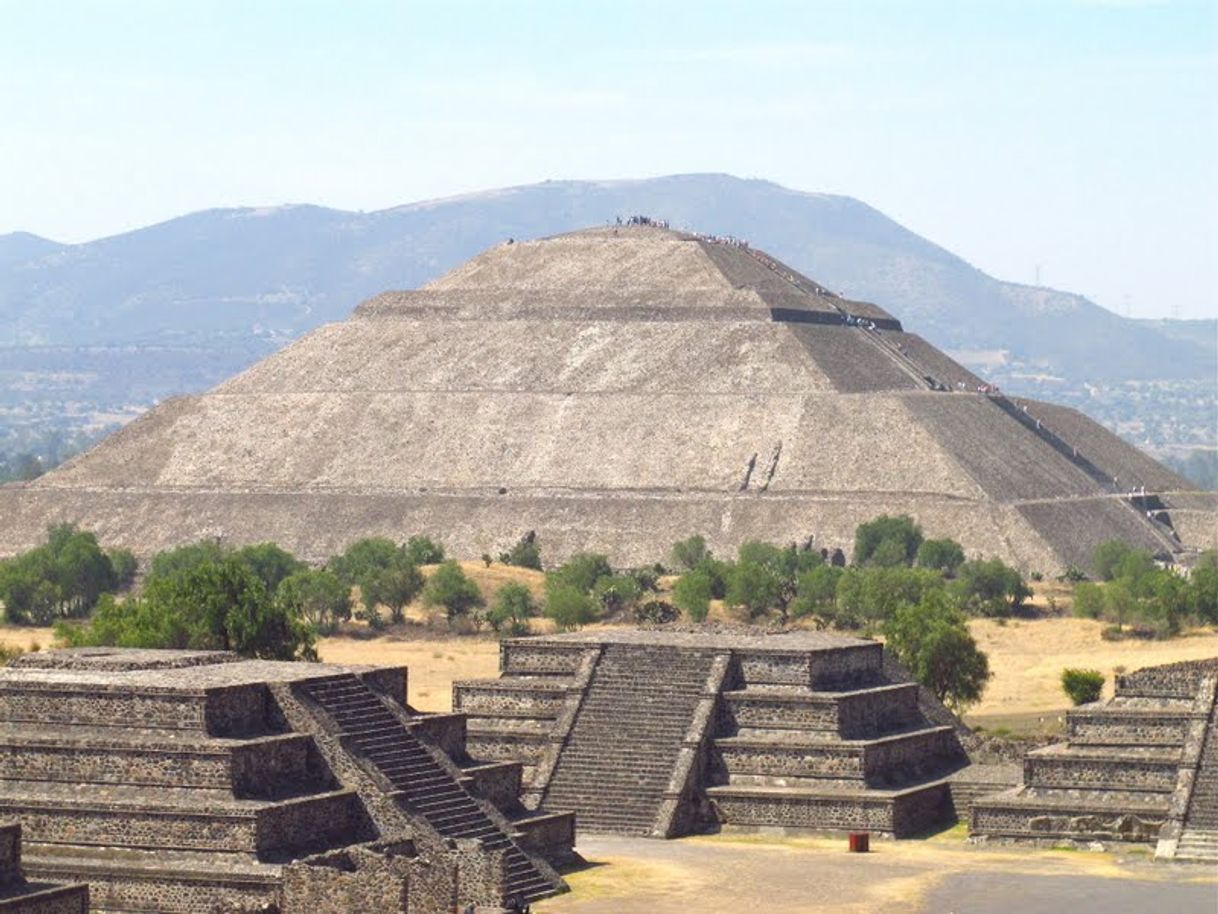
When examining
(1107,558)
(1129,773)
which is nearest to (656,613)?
(1107,558)

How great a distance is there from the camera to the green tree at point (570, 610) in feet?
342

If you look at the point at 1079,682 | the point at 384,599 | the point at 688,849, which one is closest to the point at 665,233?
the point at 384,599

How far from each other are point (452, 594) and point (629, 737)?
4993 cm

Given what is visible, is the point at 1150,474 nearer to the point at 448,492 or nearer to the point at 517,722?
the point at 448,492

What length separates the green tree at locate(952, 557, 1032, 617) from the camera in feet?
369

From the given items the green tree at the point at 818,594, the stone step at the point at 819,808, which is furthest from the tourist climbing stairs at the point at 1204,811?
the green tree at the point at 818,594

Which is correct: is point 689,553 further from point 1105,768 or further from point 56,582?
point 1105,768

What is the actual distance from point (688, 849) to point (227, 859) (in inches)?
518

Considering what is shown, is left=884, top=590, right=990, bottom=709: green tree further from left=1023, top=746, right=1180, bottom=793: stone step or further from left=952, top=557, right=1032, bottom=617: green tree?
left=952, top=557, right=1032, bottom=617: green tree

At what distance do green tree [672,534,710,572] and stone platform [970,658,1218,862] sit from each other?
7062 centimetres

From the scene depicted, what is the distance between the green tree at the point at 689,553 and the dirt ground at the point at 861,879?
2836 inches

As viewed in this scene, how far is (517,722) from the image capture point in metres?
62.5

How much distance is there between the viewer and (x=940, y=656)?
74.7 meters

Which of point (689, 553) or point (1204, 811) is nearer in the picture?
point (1204, 811)
